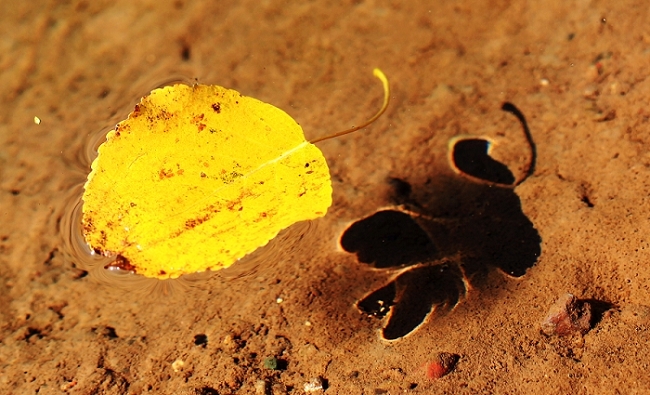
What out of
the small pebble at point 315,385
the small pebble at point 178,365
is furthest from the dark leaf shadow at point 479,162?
the small pebble at point 178,365

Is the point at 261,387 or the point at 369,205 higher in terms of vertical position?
the point at 369,205

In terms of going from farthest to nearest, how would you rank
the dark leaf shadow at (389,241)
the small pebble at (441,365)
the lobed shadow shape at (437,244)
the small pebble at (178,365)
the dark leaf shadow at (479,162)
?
the dark leaf shadow at (479,162), the dark leaf shadow at (389,241), the lobed shadow shape at (437,244), the small pebble at (178,365), the small pebble at (441,365)

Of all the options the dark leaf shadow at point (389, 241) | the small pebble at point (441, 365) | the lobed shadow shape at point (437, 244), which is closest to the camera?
the small pebble at point (441, 365)

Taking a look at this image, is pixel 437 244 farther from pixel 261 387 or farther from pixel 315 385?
pixel 261 387

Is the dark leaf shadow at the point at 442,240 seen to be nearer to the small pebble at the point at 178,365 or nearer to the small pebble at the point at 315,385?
the small pebble at the point at 315,385

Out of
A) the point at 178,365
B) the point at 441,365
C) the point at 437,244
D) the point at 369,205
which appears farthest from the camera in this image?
the point at 369,205

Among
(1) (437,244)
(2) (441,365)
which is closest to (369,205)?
(1) (437,244)

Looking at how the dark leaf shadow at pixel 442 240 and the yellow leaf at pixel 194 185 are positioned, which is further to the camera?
the dark leaf shadow at pixel 442 240
